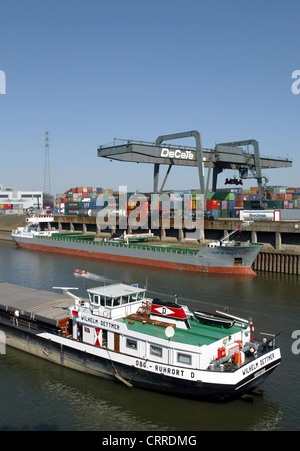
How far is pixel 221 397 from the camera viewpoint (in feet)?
52.0

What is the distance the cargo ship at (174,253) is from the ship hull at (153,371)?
28559 millimetres

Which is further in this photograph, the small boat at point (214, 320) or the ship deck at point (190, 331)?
the small boat at point (214, 320)

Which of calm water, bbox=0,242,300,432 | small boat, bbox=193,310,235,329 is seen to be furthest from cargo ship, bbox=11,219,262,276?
small boat, bbox=193,310,235,329

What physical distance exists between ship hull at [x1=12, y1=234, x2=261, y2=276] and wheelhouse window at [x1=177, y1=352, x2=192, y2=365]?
3007 centimetres

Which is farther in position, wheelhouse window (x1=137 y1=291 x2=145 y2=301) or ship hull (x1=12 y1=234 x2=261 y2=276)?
ship hull (x1=12 y1=234 x2=261 y2=276)

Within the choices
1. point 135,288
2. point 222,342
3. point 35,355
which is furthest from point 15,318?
point 222,342

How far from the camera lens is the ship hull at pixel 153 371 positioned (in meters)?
15.5

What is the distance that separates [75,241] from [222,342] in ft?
169

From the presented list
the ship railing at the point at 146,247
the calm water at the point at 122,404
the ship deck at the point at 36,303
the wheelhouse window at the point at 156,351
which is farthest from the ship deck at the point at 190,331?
the ship railing at the point at 146,247

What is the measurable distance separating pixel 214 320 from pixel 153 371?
4.03 meters

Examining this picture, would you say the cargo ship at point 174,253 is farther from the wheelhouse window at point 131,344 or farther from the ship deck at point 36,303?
the wheelhouse window at point 131,344

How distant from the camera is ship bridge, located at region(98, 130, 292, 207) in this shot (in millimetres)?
46938

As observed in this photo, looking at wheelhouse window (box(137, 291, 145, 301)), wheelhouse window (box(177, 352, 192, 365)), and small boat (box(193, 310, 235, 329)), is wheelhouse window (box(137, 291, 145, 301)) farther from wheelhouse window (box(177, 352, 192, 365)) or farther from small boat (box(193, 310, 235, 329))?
wheelhouse window (box(177, 352, 192, 365))

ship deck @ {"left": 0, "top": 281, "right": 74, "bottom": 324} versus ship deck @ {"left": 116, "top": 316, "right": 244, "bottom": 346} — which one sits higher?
ship deck @ {"left": 116, "top": 316, "right": 244, "bottom": 346}
